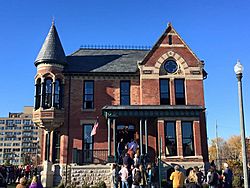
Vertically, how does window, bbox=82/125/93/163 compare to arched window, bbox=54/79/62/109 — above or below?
below

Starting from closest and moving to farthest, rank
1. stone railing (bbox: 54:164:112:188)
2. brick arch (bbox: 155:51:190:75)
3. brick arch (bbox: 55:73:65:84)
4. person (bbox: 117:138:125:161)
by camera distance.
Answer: person (bbox: 117:138:125:161) → stone railing (bbox: 54:164:112:188) → brick arch (bbox: 55:73:65:84) → brick arch (bbox: 155:51:190:75)

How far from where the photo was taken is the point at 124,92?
1064 inches

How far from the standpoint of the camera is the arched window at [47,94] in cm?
2561

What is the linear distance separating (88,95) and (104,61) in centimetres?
362

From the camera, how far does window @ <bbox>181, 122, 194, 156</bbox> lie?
79.8ft

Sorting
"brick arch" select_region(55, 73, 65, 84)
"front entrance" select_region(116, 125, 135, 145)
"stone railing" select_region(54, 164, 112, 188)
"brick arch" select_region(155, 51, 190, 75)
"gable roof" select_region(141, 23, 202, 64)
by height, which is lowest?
"stone railing" select_region(54, 164, 112, 188)

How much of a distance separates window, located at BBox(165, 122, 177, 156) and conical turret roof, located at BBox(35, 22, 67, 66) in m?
9.78

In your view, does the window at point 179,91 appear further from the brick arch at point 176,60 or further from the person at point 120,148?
the person at point 120,148

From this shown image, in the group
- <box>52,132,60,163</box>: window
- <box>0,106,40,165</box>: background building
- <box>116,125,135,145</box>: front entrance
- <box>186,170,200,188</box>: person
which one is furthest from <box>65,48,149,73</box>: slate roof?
<box>0,106,40,165</box>: background building

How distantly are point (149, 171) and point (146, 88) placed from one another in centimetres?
932

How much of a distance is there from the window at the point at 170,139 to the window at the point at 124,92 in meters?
4.15

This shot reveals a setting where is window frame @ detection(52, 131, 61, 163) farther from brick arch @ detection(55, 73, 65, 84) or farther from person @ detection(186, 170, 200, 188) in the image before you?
person @ detection(186, 170, 200, 188)

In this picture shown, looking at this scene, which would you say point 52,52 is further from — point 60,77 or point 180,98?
point 180,98

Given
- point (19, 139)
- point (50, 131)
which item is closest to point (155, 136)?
point (50, 131)
